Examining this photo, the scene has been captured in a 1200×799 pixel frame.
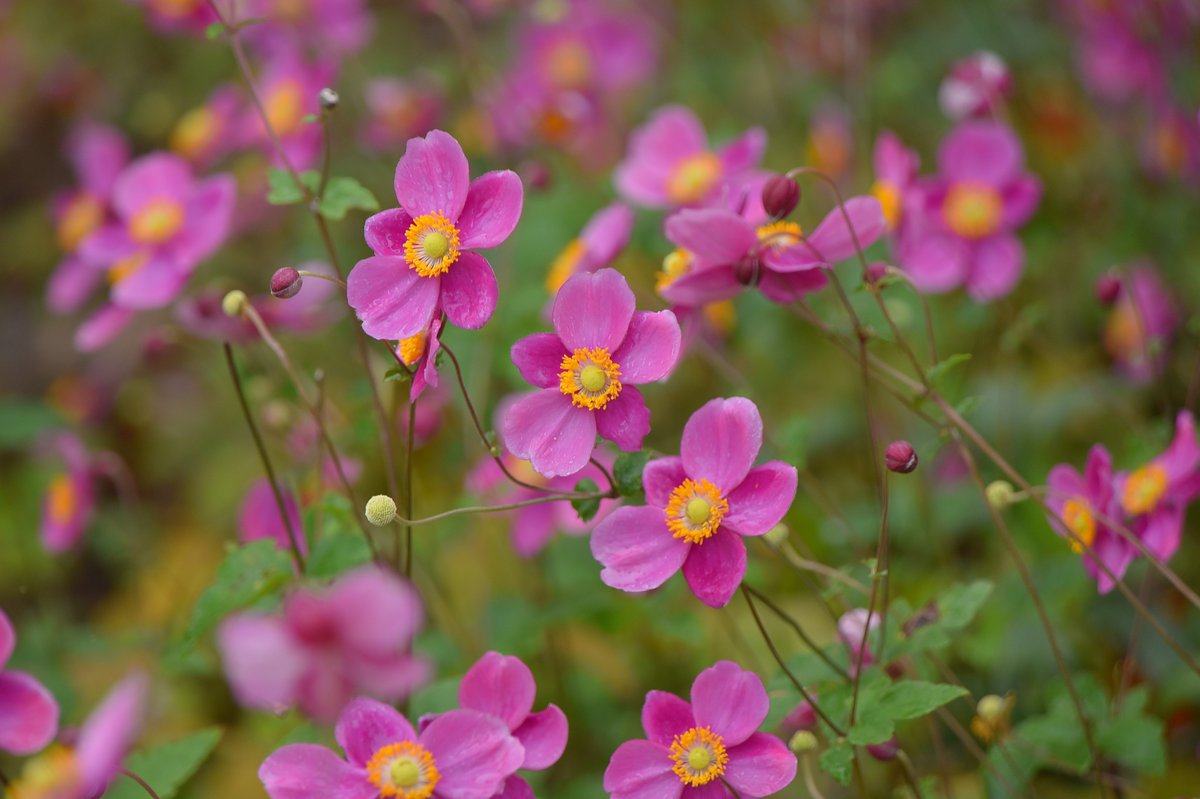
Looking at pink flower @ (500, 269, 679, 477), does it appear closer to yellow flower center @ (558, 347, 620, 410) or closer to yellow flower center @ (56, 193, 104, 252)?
yellow flower center @ (558, 347, 620, 410)

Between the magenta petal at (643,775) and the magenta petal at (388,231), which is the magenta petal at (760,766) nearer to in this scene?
the magenta petal at (643,775)

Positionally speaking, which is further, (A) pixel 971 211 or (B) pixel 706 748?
(A) pixel 971 211

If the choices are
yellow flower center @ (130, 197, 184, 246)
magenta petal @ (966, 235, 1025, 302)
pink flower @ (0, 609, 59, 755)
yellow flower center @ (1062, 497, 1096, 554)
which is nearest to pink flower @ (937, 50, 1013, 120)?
magenta petal @ (966, 235, 1025, 302)

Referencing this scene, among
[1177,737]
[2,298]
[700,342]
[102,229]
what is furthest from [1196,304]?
[2,298]

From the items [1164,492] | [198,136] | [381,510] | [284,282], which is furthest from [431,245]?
[198,136]

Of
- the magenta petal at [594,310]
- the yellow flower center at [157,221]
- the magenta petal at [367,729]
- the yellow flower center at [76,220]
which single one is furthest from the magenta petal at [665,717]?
the yellow flower center at [76,220]

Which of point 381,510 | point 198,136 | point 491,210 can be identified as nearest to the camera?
point 381,510

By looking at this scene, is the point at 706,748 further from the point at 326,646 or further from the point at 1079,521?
the point at 1079,521
